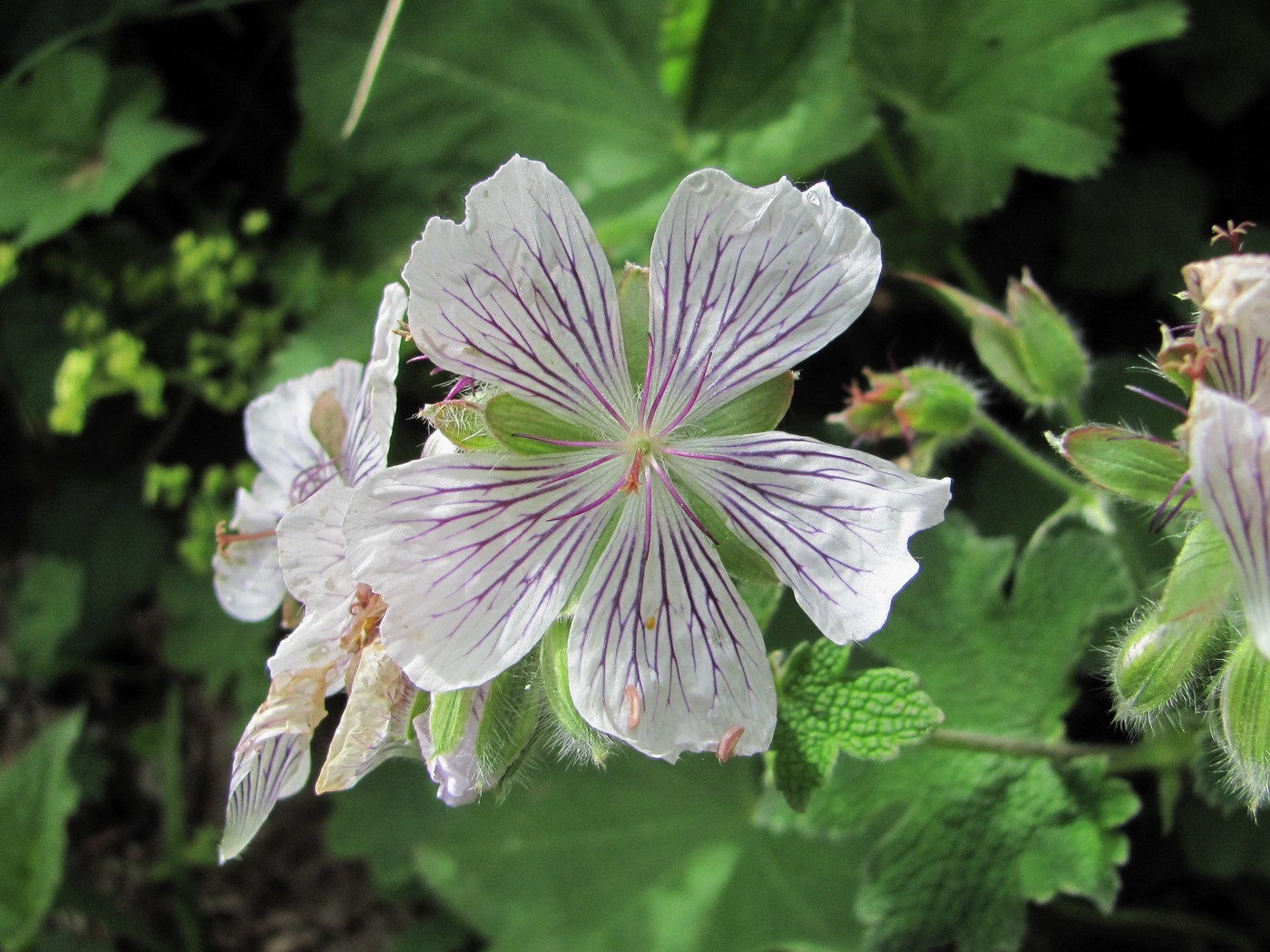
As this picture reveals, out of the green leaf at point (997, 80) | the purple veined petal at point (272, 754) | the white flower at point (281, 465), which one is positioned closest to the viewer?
the purple veined petal at point (272, 754)

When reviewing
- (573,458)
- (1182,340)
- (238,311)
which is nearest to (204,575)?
(238,311)

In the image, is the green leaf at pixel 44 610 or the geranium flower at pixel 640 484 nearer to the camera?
the geranium flower at pixel 640 484

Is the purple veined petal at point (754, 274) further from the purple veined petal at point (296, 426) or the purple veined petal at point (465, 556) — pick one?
the purple veined petal at point (296, 426)

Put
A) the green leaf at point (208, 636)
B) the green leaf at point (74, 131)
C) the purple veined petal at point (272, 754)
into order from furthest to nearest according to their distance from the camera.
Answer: the green leaf at point (208, 636), the green leaf at point (74, 131), the purple veined petal at point (272, 754)

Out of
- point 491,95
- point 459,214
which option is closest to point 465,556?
point 459,214

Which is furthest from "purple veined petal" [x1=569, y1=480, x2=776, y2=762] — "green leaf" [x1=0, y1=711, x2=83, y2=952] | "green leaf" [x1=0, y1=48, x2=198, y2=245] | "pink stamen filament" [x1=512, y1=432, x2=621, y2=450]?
"green leaf" [x1=0, y1=711, x2=83, y2=952]

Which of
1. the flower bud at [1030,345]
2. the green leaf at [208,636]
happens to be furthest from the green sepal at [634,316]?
the green leaf at [208,636]

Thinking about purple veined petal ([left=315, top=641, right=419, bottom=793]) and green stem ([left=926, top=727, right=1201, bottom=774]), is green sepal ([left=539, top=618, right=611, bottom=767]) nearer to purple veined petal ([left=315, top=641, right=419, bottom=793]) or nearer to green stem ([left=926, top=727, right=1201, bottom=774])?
purple veined petal ([left=315, top=641, right=419, bottom=793])

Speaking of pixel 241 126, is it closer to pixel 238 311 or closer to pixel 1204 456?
pixel 238 311
